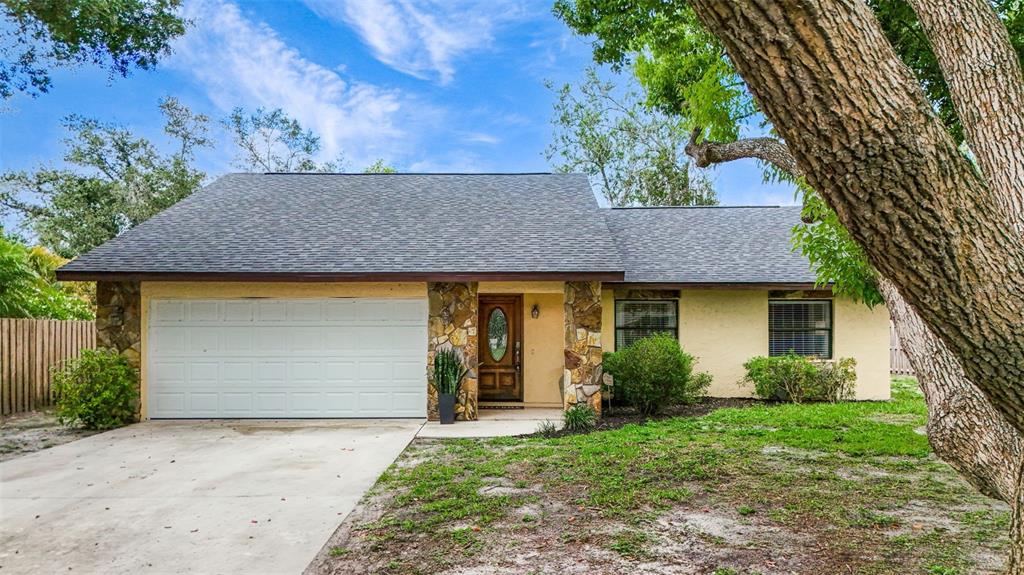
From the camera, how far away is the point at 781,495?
16.6 ft

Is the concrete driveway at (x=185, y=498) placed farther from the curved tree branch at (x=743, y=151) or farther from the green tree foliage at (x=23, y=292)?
the curved tree branch at (x=743, y=151)

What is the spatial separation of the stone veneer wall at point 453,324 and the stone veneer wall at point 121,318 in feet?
15.3

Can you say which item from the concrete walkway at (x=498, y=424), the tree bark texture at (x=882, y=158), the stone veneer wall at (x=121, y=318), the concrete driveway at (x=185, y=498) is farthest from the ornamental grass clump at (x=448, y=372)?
the tree bark texture at (x=882, y=158)

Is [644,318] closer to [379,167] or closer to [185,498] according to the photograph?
[185,498]

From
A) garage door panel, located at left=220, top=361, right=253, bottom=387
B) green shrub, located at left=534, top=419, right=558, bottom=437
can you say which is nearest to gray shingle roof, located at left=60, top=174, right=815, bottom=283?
garage door panel, located at left=220, top=361, right=253, bottom=387

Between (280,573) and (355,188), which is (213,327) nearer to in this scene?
(355,188)

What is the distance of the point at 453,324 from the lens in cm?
941

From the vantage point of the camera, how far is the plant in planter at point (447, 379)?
898 cm

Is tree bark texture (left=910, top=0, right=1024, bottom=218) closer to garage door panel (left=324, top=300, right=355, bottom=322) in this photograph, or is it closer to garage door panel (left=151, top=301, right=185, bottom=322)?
garage door panel (left=324, top=300, right=355, bottom=322)

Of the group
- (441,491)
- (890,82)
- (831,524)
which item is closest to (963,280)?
(890,82)

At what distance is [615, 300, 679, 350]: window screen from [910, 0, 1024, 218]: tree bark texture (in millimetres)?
8356

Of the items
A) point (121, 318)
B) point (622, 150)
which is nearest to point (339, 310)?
point (121, 318)

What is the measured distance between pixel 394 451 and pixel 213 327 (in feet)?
14.4

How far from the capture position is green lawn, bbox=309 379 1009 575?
373cm
